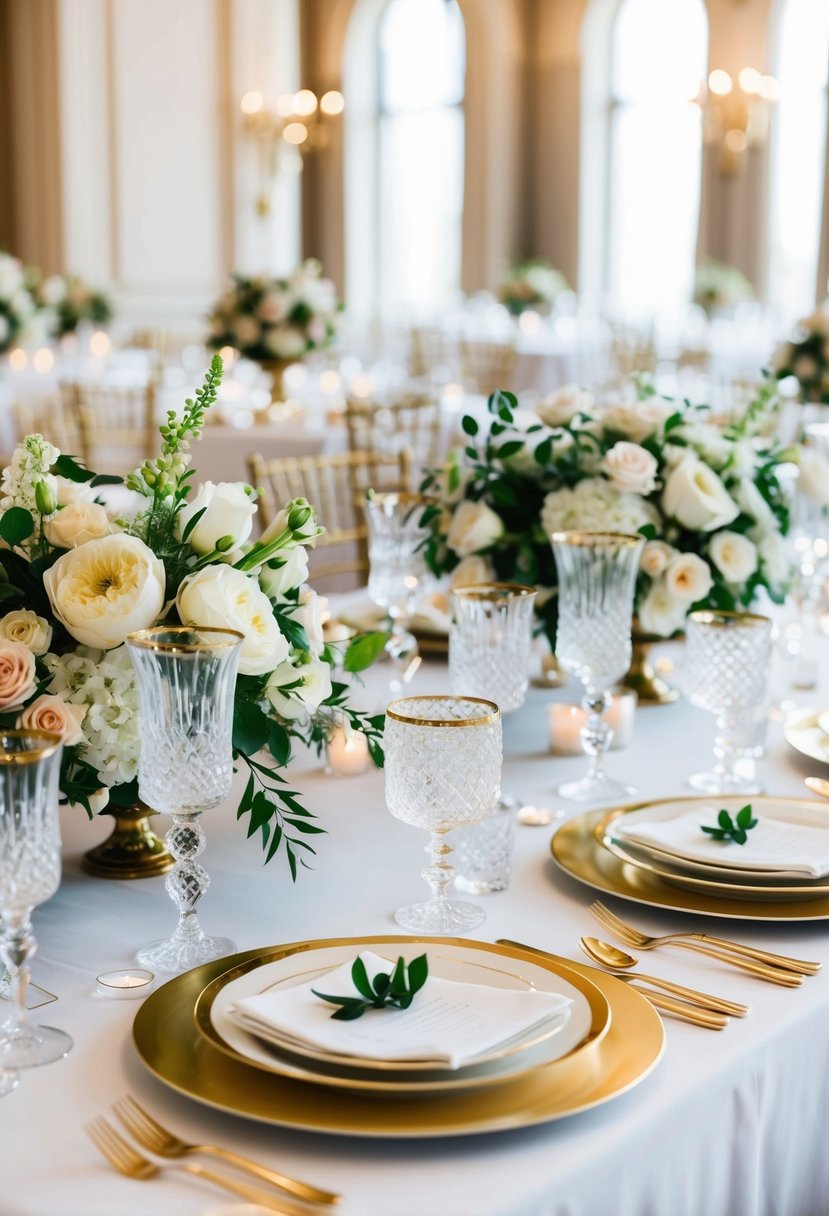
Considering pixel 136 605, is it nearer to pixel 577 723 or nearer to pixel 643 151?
pixel 577 723

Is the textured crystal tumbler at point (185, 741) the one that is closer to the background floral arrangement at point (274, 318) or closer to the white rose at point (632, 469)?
the white rose at point (632, 469)

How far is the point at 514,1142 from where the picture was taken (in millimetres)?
896

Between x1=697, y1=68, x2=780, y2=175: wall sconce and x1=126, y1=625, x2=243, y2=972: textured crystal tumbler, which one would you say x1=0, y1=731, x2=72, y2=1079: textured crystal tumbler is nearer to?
x1=126, y1=625, x2=243, y2=972: textured crystal tumbler

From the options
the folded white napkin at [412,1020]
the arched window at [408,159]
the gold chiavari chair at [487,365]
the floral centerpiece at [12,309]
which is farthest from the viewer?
the arched window at [408,159]

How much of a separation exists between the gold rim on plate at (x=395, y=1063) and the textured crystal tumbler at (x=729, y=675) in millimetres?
567

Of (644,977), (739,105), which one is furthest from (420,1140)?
(739,105)

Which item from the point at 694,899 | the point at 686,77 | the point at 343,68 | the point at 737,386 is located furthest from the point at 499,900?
the point at 343,68

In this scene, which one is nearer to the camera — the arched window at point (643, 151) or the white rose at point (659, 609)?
the white rose at point (659, 609)

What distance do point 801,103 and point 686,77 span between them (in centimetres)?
104

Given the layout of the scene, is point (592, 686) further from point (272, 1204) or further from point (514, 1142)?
point (272, 1204)

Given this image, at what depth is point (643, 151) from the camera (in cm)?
1093

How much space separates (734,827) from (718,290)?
28.1 ft

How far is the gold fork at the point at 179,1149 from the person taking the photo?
0.83m

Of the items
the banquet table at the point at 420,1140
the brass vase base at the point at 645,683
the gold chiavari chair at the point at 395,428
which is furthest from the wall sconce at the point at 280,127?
the banquet table at the point at 420,1140
